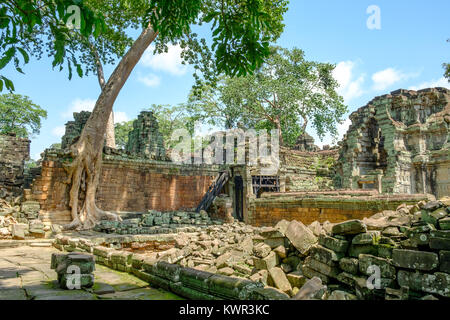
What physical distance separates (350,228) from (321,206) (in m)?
5.24

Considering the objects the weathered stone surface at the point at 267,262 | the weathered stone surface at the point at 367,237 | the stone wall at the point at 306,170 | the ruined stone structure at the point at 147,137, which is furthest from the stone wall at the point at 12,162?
the weathered stone surface at the point at 367,237

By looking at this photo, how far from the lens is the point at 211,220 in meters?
17.0

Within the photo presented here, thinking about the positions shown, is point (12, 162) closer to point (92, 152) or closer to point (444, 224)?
point (92, 152)

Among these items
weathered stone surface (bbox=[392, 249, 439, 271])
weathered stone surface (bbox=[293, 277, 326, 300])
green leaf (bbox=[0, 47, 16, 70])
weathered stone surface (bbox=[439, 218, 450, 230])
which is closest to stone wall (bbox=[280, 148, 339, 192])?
weathered stone surface (bbox=[392, 249, 439, 271])

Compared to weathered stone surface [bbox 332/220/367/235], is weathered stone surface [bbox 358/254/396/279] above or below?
below

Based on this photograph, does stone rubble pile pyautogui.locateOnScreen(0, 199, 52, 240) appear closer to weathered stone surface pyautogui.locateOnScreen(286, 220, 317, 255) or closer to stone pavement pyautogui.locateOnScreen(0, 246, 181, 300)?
stone pavement pyautogui.locateOnScreen(0, 246, 181, 300)

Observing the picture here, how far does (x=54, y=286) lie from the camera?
422cm

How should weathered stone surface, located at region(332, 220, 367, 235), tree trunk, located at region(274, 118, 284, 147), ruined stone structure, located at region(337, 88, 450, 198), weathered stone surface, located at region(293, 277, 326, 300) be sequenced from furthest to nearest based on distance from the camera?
tree trunk, located at region(274, 118, 284, 147), ruined stone structure, located at region(337, 88, 450, 198), weathered stone surface, located at region(332, 220, 367, 235), weathered stone surface, located at region(293, 277, 326, 300)

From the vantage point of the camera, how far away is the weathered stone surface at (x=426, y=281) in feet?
12.4

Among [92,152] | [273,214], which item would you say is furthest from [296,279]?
[92,152]

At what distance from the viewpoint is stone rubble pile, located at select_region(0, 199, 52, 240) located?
10438mm

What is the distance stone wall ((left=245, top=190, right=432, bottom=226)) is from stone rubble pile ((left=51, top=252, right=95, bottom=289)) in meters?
7.49
